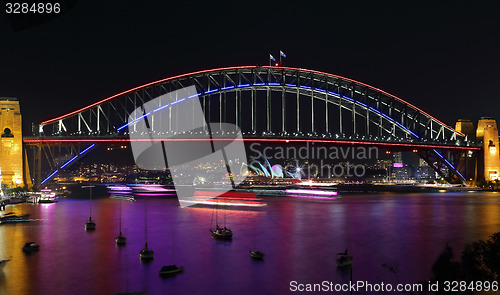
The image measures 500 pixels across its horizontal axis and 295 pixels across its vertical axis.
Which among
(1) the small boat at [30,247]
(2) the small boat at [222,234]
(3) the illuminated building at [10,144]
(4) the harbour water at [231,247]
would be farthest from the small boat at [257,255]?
(3) the illuminated building at [10,144]

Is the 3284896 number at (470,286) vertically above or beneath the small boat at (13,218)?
above

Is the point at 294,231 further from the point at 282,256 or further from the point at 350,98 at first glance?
the point at 350,98

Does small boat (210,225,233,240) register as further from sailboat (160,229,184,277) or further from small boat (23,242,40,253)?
small boat (23,242,40,253)

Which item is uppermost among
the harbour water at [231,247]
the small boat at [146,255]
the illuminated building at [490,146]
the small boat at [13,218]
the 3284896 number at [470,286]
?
the illuminated building at [490,146]

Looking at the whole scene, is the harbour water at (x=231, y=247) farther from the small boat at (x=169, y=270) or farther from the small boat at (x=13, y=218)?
the small boat at (x=13, y=218)

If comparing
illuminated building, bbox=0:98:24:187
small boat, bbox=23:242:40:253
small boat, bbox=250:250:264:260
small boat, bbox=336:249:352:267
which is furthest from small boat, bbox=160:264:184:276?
illuminated building, bbox=0:98:24:187

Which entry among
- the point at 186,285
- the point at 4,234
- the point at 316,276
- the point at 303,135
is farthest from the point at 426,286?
the point at 303,135

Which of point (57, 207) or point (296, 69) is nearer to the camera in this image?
point (57, 207)

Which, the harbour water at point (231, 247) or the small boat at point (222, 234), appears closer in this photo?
the harbour water at point (231, 247)
